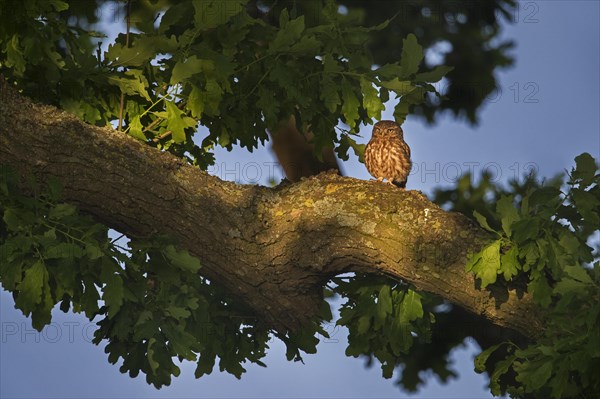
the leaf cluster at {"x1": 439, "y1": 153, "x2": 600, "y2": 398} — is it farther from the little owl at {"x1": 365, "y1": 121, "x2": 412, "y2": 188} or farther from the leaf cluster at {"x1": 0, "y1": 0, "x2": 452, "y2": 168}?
the little owl at {"x1": 365, "y1": 121, "x2": 412, "y2": 188}

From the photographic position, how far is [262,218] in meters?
6.40

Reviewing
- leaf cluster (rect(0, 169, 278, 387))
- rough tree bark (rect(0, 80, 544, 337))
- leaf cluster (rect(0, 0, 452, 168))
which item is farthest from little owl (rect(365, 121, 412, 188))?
leaf cluster (rect(0, 169, 278, 387))

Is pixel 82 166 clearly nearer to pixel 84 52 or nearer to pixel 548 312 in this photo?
pixel 84 52

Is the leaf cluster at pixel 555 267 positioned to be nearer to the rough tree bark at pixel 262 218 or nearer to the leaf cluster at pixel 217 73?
the rough tree bark at pixel 262 218

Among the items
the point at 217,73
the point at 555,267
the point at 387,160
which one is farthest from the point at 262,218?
the point at 555,267

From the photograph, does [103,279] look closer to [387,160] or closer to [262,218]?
[262,218]

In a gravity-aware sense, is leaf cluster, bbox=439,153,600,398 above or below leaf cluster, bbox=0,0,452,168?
below

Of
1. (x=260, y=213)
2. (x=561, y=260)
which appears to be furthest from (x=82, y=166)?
(x=561, y=260)

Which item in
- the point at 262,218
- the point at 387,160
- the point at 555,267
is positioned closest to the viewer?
the point at 555,267

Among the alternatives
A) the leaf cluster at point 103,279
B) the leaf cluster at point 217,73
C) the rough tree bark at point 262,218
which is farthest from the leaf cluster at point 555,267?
the leaf cluster at point 103,279

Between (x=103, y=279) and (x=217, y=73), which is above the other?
(x=217, y=73)

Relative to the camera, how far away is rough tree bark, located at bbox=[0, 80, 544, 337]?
19.7 feet

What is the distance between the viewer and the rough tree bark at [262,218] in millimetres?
6000

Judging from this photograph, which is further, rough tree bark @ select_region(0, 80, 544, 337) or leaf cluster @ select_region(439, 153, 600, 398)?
rough tree bark @ select_region(0, 80, 544, 337)
